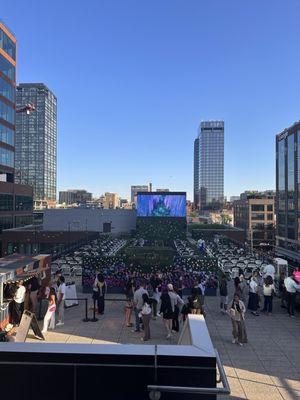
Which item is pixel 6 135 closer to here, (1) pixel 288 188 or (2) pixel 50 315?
(2) pixel 50 315

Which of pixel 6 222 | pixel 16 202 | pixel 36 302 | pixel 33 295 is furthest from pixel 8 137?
pixel 33 295

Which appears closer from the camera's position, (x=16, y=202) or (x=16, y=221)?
(x=16, y=202)

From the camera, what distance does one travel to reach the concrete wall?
70.6 meters

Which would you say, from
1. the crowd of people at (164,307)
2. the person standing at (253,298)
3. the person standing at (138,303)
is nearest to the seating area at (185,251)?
the person standing at (253,298)

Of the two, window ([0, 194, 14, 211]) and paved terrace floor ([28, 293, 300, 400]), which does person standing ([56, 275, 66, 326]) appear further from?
window ([0, 194, 14, 211])

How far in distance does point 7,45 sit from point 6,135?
42.9ft

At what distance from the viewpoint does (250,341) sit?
10203mm

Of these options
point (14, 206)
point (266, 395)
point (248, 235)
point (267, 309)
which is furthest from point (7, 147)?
point (248, 235)

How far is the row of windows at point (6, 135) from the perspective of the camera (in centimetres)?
5312

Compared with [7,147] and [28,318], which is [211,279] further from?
[7,147]

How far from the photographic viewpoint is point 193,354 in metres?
3.20

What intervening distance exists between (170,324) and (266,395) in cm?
412

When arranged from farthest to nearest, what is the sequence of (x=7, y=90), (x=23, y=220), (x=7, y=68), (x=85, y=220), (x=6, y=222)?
1. (x=85, y=220)
2. (x=23, y=220)
3. (x=7, y=90)
4. (x=7, y=68)
5. (x=6, y=222)

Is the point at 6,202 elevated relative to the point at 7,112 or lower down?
lower down
